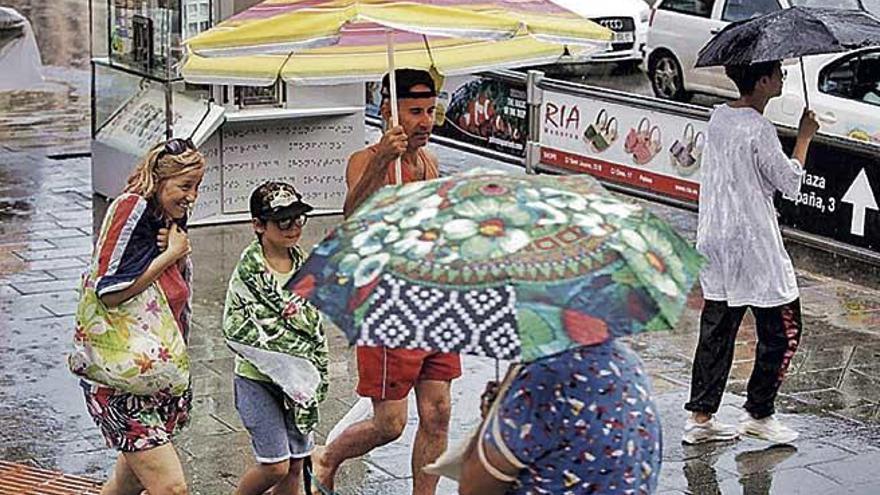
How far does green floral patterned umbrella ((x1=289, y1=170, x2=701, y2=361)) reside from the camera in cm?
394

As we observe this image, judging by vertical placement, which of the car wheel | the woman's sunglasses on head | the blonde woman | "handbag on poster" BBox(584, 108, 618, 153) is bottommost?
the car wheel

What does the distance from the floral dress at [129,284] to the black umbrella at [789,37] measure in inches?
113

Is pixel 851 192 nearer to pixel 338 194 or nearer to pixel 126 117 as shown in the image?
pixel 338 194

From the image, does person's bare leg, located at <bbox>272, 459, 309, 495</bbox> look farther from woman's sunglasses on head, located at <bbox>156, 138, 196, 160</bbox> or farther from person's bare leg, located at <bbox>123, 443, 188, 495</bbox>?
woman's sunglasses on head, located at <bbox>156, 138, 196, 160</bbox>

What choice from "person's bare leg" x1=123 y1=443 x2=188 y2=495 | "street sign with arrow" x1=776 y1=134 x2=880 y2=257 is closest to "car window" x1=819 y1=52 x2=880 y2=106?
"street sign with arrow" x1=776 y1=134 x2=880 y2=257

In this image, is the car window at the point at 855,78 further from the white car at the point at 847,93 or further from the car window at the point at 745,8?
the car window at the point at 745,8

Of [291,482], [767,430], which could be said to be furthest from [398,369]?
[767,430]

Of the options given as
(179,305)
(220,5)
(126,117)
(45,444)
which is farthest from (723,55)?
(126,117)

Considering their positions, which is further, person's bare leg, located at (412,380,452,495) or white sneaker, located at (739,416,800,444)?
white sneaker, located at (739,416,800,444)

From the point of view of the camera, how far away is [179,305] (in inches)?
248

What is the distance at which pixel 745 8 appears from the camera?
1986 cm

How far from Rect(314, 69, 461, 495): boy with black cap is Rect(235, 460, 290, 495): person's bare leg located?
1.59 feet

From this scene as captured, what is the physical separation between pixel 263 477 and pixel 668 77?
15130 millimetres

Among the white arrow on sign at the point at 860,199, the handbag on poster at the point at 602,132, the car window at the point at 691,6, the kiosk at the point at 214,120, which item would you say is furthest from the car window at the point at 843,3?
the kiosk at the point at 214,120
